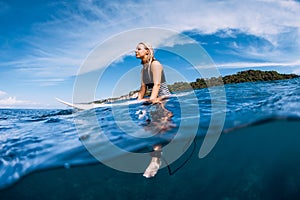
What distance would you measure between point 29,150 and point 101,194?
9.36 metres

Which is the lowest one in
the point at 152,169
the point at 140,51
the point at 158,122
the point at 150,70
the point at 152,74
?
the point at 152,169

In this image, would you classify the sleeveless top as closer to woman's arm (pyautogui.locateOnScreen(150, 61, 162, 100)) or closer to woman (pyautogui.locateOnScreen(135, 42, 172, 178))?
woman (pyautogui.locateOnScreen(135, 42, 172, 178))

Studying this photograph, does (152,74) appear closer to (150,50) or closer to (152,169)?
(150,50)

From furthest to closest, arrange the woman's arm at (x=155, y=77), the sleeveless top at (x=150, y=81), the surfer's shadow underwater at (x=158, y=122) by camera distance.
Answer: the surfer's shadow underwater at (x=158, y=122)
the sleeveless top at (x=150, y=81)
the woman's arm at (x=155, y=77)

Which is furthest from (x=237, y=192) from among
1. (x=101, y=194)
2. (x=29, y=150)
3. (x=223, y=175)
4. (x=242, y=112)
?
(x=29, y=150)

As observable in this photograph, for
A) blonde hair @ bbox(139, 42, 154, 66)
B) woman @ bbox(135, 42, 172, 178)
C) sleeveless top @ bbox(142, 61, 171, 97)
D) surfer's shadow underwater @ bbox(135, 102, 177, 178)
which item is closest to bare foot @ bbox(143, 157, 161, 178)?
woman @ bbox(135, 42, 172, 178)

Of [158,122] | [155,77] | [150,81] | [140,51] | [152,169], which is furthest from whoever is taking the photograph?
[158,122]

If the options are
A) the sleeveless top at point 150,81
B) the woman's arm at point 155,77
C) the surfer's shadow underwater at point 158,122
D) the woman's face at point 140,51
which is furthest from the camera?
the surfer's shadow underwater at point 158,122

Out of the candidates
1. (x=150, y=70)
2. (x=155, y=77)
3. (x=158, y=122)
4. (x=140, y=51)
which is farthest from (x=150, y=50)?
(x=158, y=122)

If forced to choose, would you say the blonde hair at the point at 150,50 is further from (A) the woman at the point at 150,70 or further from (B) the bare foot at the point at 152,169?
A: (B) the bare foot at the point at 152,169

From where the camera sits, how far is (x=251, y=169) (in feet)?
67.0

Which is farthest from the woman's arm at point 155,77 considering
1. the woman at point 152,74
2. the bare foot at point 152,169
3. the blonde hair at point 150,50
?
the bare foot at point 152,169

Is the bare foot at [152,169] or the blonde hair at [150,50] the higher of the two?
the blonde hair at [150,50]

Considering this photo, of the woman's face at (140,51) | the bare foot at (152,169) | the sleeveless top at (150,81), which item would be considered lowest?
the bare foot at (152,169)
